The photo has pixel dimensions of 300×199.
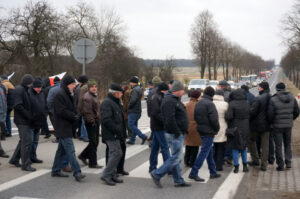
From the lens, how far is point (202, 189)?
6.32 metres

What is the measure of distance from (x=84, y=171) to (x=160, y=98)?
6.95 ft

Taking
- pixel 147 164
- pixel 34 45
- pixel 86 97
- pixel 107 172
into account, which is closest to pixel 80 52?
pixel 86 97

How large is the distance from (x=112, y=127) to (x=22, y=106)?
207 centimetres

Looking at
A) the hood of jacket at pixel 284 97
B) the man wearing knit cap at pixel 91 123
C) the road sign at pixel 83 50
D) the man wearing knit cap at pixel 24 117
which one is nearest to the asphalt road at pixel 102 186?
the man wearing knit cap at pixel 91 123

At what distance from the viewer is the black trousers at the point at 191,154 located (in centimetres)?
784

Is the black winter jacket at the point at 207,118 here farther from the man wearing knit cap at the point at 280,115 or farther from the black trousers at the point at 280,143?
the black trousers at the point at 280,143

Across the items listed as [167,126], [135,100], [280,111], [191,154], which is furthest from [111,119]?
[135,100]

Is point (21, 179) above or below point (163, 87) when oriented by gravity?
below

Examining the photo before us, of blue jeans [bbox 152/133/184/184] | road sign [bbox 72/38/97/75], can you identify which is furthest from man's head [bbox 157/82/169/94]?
road sign [bbox 72/38/97/75]

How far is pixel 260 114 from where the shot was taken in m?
7.80

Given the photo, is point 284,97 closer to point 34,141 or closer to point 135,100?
point 135,100

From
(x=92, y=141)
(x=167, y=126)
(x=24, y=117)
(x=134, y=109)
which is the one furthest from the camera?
(x=134, y=109)

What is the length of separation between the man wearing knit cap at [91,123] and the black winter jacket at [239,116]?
8.70ft

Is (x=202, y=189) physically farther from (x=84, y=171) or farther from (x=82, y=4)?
(x=82, y=4)
